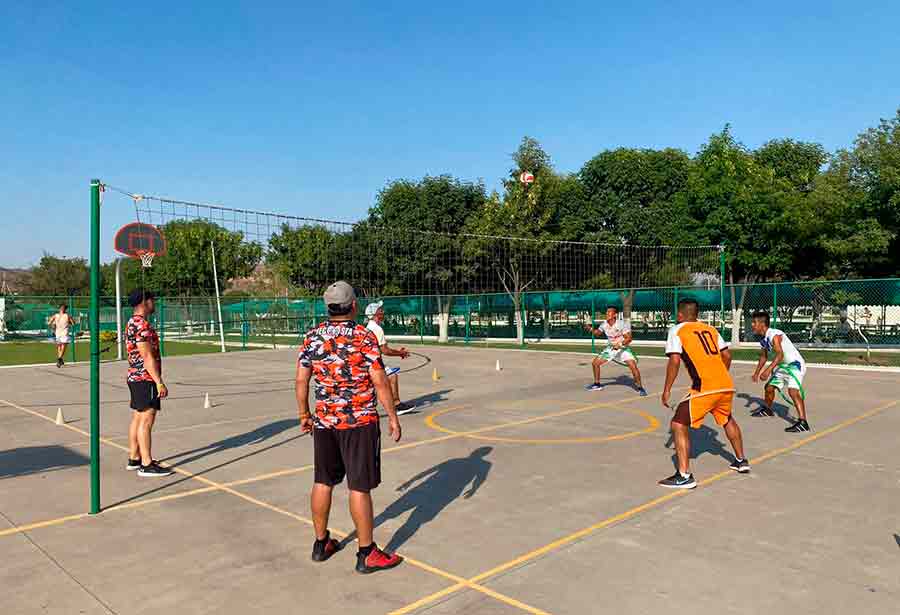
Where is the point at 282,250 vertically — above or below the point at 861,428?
above

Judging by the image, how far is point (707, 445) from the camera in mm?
8734

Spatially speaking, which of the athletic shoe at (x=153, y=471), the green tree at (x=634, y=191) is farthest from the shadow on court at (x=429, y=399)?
the green tree at (x=634, y=191)

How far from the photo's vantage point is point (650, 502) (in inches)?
246

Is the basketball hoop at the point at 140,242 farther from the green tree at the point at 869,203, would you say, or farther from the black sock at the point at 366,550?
Answer: the green tree at the point at 869,203

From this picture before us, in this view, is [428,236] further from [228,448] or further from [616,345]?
[228,448]

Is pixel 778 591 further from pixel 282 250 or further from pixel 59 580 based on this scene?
pixel 282 250

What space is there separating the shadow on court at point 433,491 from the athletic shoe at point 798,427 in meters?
4.57

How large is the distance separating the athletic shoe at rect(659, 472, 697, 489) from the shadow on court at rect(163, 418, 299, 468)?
211 inches

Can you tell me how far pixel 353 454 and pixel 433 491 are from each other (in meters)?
2.29

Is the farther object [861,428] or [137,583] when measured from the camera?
[861,428]

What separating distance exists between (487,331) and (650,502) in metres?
33.7

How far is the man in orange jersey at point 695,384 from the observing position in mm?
6797

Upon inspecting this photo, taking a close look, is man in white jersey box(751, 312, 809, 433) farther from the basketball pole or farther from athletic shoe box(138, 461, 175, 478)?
the basketball pole

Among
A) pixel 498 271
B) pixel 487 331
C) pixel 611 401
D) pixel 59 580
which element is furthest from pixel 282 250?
pixel 59 580
